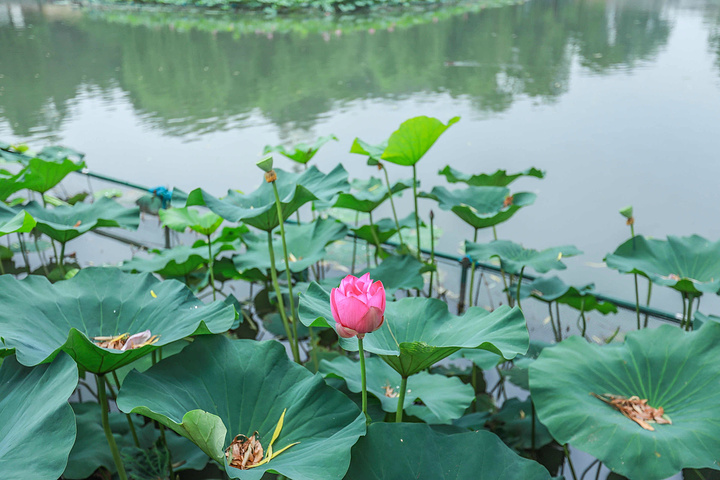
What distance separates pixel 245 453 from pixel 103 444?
511mm

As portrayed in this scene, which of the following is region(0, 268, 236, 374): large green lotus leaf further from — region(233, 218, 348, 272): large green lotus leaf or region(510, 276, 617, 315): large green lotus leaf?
region(510, 276, 617, 315): large green lotus leaf

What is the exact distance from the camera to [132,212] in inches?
64.5

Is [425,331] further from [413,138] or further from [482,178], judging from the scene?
[482,178]

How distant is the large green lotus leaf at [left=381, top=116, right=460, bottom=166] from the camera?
134 centimetres

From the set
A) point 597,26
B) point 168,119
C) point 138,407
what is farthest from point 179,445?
point 597,26

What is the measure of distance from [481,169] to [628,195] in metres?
0.81

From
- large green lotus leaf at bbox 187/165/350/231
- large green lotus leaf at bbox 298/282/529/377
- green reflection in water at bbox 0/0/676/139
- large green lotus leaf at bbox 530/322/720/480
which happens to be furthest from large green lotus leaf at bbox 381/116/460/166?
green reflection in water at bbox 0/0/676/139

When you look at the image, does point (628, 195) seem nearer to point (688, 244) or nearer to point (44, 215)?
point (688, 244)

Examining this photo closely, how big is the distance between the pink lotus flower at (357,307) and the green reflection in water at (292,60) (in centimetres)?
363

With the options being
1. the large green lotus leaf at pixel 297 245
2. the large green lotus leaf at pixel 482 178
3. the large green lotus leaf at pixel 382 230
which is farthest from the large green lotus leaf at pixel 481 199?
the large green lotus leaf at pixel 297 245

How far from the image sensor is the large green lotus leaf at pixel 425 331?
77 cm

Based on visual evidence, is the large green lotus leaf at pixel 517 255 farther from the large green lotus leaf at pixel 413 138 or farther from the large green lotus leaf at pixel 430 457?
the large green lotus leaf at pixel 430 457

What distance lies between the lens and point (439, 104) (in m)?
4.59

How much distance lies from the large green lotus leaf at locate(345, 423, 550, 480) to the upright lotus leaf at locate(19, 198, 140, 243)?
106cm
